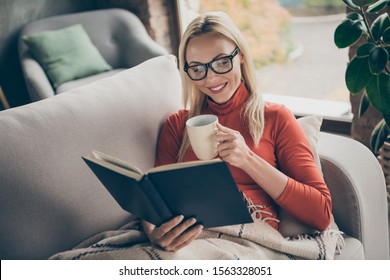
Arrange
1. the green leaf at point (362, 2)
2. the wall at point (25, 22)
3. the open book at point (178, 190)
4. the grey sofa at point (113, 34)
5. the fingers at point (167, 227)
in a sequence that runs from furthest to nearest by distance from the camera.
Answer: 1. the wall at point (25, 22)
2. the grey sofa at point (113, 34)
3. the green leaf at point (362, 2)
4. the fingers at point (167, 227)
5. the open book at point (178, 190)

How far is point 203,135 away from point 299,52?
2.31 meters

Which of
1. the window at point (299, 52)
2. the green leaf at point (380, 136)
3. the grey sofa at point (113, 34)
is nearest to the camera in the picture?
the green leaf at point (380, 136)

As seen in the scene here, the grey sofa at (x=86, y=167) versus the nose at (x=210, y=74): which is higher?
the nose at (x=210, y=74)

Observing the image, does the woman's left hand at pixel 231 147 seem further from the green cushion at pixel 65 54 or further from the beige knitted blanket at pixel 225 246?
the green cushion at pixel 65 54

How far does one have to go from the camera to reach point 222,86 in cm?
129

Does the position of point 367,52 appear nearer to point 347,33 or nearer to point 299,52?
point 347,33

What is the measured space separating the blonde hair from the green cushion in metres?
1.77

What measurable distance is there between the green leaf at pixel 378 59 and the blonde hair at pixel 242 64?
0.42 metres

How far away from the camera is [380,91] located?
157 centimetres

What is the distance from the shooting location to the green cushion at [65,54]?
295cm

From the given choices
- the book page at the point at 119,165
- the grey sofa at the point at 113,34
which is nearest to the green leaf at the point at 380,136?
the book page at the point at 119,165

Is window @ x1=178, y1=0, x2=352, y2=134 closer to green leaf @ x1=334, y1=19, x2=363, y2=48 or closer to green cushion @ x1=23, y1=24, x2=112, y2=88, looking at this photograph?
green cushion @ x1=23, y1=24, x2=112, y2=88
